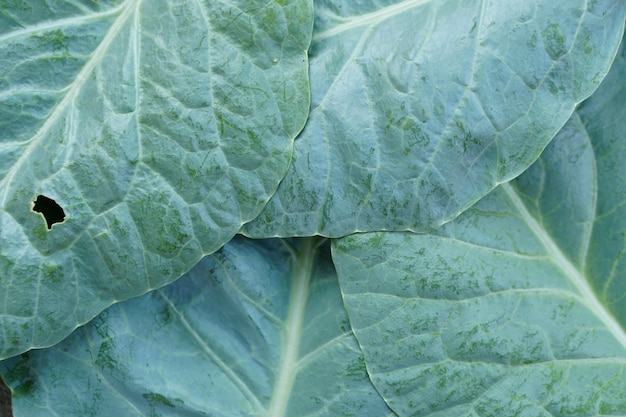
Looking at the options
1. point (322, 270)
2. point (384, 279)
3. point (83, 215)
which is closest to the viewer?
point (83, 215)

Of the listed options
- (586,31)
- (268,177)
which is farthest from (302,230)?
(586,31)

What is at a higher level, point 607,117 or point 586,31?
Result: point 586,31

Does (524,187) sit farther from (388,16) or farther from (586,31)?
(388,16)

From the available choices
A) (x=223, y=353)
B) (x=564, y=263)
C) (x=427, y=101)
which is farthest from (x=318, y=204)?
(x=564, y=263)

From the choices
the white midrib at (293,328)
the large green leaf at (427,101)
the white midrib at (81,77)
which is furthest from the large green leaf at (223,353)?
the white midrib at (81,77)

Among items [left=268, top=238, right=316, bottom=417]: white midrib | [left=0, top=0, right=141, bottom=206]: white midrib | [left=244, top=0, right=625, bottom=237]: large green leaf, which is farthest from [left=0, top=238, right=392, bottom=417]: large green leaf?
[left=0, top=0, right=141, bottom=206]: white midrib

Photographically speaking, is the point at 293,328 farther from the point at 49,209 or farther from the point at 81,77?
the point at 81,77

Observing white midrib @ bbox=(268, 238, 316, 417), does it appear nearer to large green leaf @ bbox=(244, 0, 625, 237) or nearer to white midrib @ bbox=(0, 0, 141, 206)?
large green leaf @ bbox=(244, 0, 625, 237)

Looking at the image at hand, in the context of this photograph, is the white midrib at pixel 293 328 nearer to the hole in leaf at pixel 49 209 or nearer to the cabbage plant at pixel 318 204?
the cabbage plant at pixel 318 204
